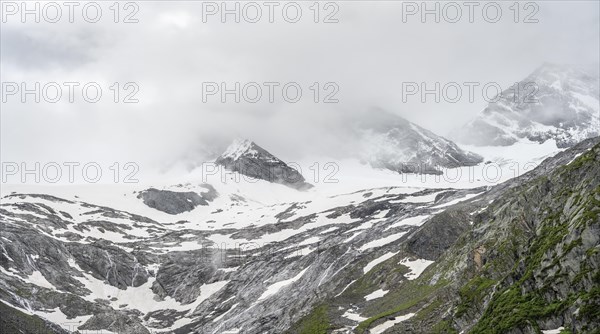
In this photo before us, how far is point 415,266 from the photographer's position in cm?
13575

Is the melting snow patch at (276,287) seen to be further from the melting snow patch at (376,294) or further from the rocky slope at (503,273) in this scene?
the melting snow patch at (376,294)

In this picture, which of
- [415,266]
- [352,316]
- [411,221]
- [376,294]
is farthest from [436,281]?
[411,221]

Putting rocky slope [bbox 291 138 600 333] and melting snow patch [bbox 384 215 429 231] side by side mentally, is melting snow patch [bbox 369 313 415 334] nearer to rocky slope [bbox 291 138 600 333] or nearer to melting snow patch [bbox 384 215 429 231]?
rocky slope [bbox 291 138 600 333]

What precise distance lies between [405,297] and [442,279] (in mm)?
8097

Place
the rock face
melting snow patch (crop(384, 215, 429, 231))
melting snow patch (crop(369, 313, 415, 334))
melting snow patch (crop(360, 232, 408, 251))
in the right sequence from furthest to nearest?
melting snow patch (crop(384, 215, 429, 231)) → melting snow patch (crop(360, 232, 408, 251)) → melting snow patch (crop(369, 313, 415, 334)) → the rock face

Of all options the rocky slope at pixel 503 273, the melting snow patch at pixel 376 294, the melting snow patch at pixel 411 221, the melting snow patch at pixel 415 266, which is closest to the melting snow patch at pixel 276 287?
the melting snow patch at pixel 411 221

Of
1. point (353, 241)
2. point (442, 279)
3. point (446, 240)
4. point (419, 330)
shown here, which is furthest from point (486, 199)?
point (419, 330)

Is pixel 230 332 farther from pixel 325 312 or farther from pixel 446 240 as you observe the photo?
pixel 446 240

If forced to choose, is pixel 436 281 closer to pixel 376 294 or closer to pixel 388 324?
pixel 388 324

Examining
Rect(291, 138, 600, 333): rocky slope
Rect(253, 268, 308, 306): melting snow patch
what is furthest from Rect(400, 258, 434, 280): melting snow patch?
Rect(253, 268, 308, 306): melting snow patch

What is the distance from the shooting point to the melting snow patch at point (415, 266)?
132m

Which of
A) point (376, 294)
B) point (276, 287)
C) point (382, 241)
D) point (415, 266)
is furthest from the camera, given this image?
point (276, 287)

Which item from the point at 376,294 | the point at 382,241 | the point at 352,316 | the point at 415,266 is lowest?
the point at 352,316

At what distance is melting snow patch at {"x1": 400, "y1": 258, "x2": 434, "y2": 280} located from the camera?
13162 cm
